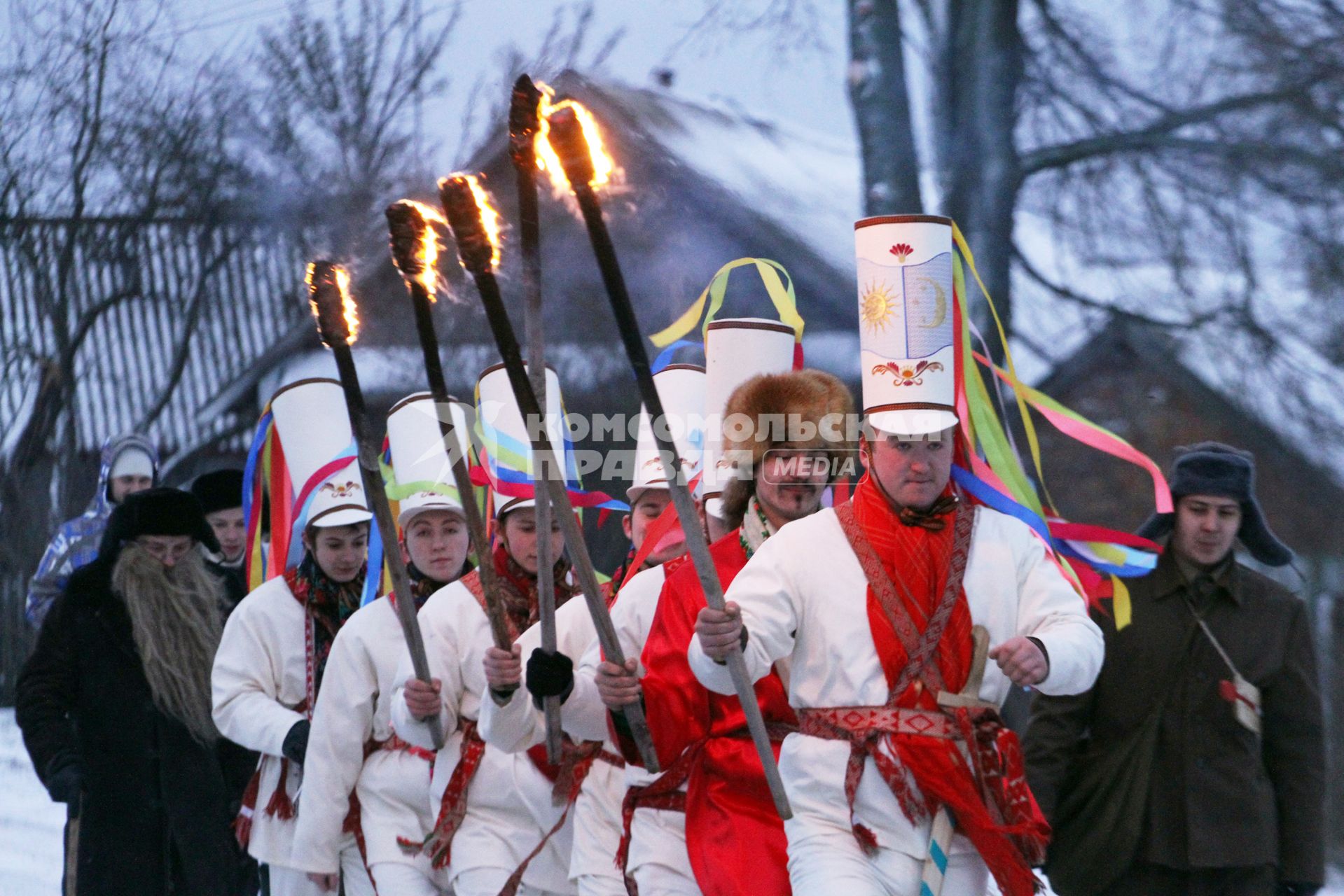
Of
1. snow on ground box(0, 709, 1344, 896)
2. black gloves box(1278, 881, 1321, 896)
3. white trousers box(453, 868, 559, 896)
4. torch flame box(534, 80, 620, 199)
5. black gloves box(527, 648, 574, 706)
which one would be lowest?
snow on ground box(0, 709, 1344, 896)

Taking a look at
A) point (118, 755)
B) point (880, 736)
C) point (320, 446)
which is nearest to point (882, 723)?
point (880, 736)

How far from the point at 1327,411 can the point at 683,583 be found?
701 centimetres

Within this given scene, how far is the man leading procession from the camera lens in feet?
12.9

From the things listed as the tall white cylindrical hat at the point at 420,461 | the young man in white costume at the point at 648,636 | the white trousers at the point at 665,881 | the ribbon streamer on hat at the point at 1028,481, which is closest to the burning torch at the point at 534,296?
the young man in white costume at the point at 648,636

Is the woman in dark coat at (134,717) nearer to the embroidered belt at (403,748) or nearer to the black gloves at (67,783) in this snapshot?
the black gloves at (67,783)

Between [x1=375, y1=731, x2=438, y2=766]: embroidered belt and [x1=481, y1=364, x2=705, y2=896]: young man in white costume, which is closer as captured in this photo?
[x1=481, y1=364, x2=705, y2=896]: young man in white costume

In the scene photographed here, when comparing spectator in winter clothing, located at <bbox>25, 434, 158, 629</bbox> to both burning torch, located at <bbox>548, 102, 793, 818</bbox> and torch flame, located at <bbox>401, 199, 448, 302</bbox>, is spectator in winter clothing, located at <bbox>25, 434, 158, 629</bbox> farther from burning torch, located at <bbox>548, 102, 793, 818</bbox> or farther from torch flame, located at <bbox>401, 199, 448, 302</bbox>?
burning torch, located at <bbox>548, 102, 793, 818</bbox>

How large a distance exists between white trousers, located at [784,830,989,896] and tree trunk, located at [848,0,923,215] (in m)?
7.18

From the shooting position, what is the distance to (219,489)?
743cm

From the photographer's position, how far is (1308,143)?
10250mm

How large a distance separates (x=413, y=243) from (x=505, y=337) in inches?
14.7

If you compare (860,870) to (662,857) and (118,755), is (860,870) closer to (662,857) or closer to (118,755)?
(662,857)

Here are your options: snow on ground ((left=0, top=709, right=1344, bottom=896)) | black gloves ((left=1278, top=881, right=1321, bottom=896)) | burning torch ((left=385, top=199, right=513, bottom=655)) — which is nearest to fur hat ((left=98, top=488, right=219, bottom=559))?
burning torch ((left=385, top=199, right=513, bottom=655))

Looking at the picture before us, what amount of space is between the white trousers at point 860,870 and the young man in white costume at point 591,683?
27.8 inches
